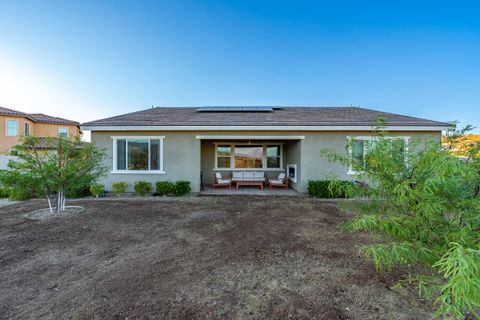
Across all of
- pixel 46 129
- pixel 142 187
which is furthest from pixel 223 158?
pixel 46 129

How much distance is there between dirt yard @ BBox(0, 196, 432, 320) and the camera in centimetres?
249

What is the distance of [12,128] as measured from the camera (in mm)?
20453

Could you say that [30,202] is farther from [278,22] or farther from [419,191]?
[278,22]

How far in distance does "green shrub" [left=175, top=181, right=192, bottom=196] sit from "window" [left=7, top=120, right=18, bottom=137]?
22.5m

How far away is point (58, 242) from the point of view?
4555 mm

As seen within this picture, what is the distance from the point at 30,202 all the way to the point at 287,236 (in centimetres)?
1040

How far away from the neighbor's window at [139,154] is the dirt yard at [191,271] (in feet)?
12.6

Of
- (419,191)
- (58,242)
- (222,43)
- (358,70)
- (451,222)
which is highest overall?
(222,43)

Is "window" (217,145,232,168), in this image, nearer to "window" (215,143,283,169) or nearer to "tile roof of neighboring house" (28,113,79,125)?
"window" (215,143,283,169)

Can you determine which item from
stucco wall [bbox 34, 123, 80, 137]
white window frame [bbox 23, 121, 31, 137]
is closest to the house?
white window frame [bbox 23, 121, 31, 137]

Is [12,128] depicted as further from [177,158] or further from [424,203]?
[424,203]

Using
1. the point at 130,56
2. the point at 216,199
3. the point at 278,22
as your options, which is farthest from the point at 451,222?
the point at 130,56

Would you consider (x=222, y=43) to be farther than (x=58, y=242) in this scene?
Yes

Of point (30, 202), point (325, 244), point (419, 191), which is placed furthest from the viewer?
point (30, 202)
